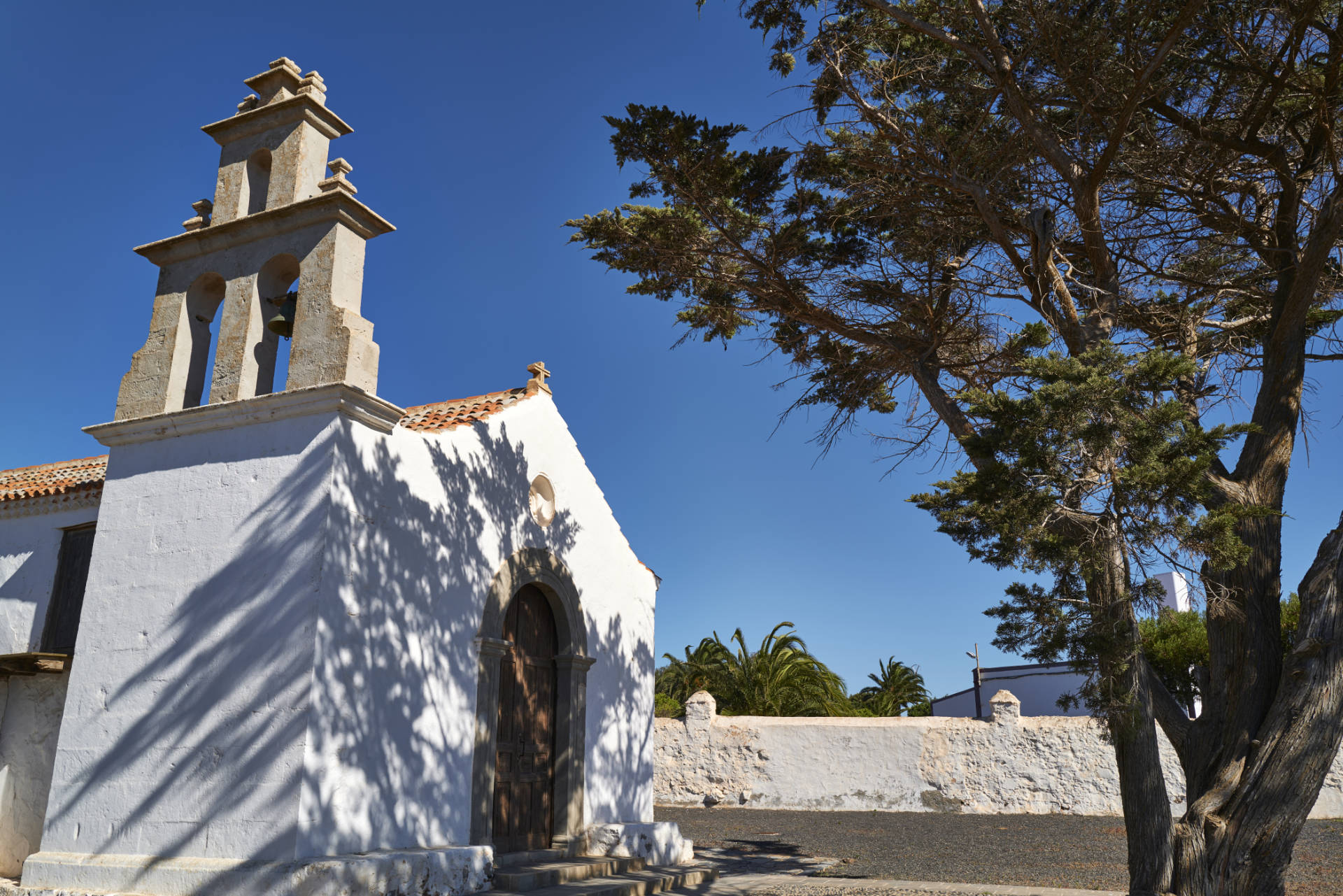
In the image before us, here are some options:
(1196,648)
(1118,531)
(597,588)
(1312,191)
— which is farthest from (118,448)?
(1196,648)

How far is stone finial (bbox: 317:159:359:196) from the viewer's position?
24.2 ft

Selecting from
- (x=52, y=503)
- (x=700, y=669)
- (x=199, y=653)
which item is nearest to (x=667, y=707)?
(x=700, y=669)

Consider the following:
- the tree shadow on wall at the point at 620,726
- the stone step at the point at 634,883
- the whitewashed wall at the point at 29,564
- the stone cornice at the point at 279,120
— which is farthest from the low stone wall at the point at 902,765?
the stone cornice at the point at 279,120

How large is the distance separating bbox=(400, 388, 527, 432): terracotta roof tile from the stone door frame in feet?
4.67

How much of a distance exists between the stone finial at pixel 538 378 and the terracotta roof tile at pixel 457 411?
114 millimetres

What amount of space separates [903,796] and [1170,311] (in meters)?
10.7

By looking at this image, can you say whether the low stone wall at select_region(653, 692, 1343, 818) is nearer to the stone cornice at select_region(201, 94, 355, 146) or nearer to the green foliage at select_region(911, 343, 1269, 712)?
the green foliage at select_region(911, 343, 1269, 712)

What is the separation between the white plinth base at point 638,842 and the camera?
29.9 feet

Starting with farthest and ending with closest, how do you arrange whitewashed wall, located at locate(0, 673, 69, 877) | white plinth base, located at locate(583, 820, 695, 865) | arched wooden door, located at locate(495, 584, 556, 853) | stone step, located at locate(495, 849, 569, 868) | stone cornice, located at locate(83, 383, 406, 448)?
white plinth base, located at locate(583, 820, 695, 865) < arched wooden door, located at locate(495, 584, 556, 853) < stone step, located at locate(495, 849, 569, 868) < whitewashed wall, located at locate(0, 673, 69, 877) < stone cornice, located at locate(83, 383, 406, 448)

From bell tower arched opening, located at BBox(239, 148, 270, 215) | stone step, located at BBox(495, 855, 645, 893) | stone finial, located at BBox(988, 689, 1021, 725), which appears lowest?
stone step, located at BBox(495, 855, 645, 893)

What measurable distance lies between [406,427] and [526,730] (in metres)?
3.19

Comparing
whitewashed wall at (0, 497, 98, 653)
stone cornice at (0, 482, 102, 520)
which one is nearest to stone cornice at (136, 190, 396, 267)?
stone cornice at (0, 482, 102, 520)

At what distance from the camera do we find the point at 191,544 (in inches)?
281

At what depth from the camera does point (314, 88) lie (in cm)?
797
